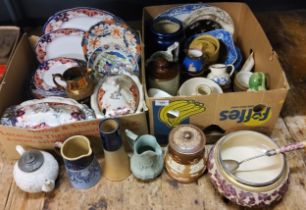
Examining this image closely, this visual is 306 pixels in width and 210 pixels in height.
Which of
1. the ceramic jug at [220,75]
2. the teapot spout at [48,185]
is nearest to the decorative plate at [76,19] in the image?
the ceramic jug at [220,75]

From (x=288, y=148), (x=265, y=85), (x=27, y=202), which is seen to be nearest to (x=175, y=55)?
(x=265, y=85)

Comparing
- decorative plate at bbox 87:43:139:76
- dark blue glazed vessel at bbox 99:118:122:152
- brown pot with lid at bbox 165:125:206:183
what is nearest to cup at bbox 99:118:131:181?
dark blue glazed vessel at bbox 99:118:122:152

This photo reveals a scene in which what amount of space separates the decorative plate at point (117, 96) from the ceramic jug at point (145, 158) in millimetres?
58

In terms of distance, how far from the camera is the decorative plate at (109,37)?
0.93 m

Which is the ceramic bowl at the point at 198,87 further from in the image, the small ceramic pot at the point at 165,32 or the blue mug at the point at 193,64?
the small ceramic pot at the point at 165,32

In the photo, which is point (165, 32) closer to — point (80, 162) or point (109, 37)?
point (109, 37)

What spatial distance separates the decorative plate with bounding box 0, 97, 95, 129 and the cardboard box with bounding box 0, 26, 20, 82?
0.21m

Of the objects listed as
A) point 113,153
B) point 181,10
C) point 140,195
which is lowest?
point 140,195

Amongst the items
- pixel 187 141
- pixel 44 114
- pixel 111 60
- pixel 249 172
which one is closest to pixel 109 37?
pixel 111 60

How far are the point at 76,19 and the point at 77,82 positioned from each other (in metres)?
0.30

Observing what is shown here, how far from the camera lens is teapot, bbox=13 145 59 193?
706mm

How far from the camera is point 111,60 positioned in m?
0.91

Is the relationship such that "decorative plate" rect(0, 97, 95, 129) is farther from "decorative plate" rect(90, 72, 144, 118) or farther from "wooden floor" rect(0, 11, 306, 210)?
"wooden floor" rect(0, 11, 306, 210)

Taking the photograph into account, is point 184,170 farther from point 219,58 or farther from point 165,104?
point 219,58
